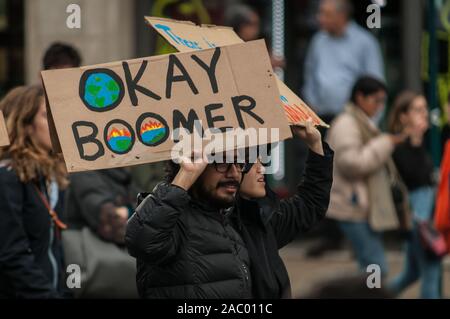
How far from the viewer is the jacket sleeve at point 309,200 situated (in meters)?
4.90

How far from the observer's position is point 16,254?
5.53 meters

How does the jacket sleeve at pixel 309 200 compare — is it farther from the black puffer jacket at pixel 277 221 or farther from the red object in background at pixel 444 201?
the red object in background at pixel 444 201

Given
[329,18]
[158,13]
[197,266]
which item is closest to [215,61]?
[197,266]

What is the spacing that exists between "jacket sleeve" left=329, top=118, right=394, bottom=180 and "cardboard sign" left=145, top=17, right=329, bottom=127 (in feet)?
13.2

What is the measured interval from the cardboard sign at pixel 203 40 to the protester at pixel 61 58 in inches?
93.5

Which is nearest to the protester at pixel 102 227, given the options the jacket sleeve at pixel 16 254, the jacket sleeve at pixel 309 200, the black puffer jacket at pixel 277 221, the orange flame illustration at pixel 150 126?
the jacket sleeve at pixel 16 254

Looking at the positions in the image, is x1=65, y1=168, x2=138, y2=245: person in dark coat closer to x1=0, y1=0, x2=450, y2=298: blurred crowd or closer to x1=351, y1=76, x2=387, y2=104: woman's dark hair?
x1=0, y1=0, x2=450, y2=298: blurred crowd

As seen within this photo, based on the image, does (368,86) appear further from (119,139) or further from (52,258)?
(119,139)

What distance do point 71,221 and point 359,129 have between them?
2.90 m

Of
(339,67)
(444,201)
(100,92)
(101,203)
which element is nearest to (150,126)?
(100,92)

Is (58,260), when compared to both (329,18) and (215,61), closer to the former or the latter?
(215,61)

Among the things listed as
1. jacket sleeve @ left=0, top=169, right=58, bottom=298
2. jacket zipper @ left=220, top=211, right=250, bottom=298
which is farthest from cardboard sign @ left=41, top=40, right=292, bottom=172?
jacket sleeve @ left=0, top=169, right=58, bottom=298

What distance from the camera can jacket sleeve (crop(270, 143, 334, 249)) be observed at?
490 cm
